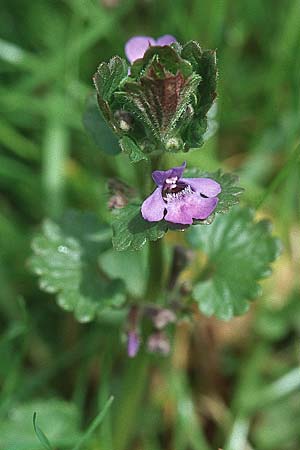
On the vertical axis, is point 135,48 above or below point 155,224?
above

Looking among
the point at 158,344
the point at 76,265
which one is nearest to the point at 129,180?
the point at 76,265

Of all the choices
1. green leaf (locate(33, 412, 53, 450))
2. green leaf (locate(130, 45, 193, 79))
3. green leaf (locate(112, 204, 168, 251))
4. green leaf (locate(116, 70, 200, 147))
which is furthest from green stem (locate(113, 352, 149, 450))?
green leaf (locate(130, 45, 193, 79))

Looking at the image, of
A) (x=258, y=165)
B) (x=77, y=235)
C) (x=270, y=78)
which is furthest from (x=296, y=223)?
(x=77, y=235)

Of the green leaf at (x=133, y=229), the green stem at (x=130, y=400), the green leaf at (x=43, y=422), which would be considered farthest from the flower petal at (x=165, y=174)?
the green leaf at (x=43, y=422)

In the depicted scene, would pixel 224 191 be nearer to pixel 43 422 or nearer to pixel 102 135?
pixel 102 135

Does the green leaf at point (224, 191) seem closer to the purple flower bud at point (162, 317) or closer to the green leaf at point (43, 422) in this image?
the purple flower bud at point (162, 317)

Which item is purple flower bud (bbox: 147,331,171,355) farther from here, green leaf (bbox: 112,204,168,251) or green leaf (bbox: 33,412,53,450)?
green leaf (bbox: 112,204,168,251)

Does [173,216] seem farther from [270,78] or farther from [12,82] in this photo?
[12,82]

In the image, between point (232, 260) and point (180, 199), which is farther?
point (232, 260)
